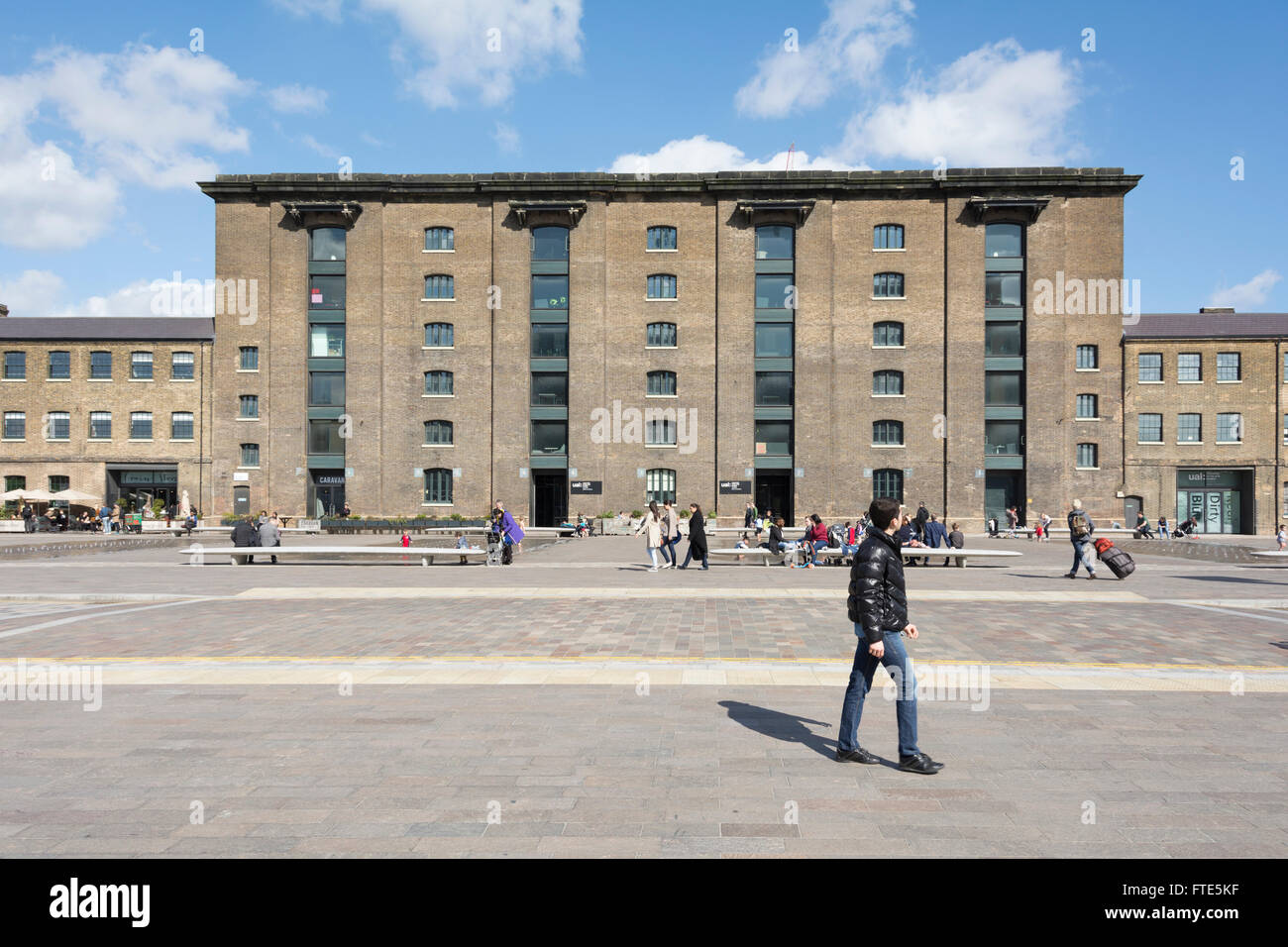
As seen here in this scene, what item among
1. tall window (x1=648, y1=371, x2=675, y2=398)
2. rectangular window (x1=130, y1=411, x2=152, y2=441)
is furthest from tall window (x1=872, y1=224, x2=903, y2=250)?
rectangular window (x1=130, y1=411, x2=152, y2=441)

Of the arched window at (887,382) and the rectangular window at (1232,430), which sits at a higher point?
the arched window at (887,382)

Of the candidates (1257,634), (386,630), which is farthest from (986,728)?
(386,630)

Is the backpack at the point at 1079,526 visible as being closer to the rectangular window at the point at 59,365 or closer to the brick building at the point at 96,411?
the brick building at the point at 96,411

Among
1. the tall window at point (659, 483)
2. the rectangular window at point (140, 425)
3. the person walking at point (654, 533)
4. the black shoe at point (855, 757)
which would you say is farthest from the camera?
the rectangular window at point (140, 425)

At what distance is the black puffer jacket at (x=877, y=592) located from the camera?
5.03 metres

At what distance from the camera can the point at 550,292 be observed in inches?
1603

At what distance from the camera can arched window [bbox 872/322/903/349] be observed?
131 ft

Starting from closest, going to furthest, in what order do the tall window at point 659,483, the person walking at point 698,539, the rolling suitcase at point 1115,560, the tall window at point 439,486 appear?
the rolling suitcase at point 1115,560 < the person walking at point 698,539 < the tall window at point 659,483 < the tall window at point 439,486

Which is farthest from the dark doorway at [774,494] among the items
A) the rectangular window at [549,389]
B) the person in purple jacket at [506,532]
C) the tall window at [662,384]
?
the person in purple jacket at [506,532]

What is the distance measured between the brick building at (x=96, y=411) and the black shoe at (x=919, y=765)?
44602 mm

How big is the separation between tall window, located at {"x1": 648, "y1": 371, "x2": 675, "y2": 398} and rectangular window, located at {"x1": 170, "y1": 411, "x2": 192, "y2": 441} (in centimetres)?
2534

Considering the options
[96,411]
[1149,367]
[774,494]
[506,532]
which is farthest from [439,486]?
[1149,367]

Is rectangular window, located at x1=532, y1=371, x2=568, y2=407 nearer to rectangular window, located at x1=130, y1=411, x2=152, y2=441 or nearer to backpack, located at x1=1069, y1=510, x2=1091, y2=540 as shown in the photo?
rectangular window, located at x1=130, y1=411, x2=152, y2=441

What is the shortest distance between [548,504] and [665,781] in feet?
122
